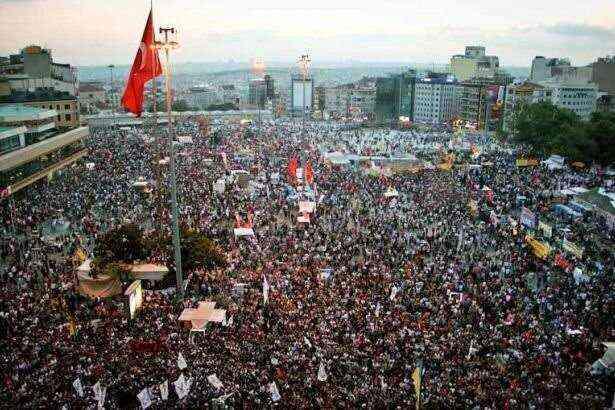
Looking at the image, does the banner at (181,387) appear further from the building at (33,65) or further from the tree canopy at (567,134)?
the building at (33,65)

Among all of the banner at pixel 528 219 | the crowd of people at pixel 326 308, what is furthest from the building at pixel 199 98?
the banner at pixel 528 219

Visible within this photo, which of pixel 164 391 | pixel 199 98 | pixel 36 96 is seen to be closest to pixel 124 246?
pixel 164 391

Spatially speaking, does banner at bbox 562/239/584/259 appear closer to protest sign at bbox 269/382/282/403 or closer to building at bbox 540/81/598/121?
protest sign at bbox 269/382/282/403

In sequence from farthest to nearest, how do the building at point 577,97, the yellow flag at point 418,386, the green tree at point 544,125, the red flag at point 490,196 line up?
the building at point 577,97 → the green tree at point 544,125 → the red flag at point 490,196 → the yellow flag at point 418,386

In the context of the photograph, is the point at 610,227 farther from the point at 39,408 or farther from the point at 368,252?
the point at 39,408

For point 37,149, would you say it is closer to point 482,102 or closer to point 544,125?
point 544,125
